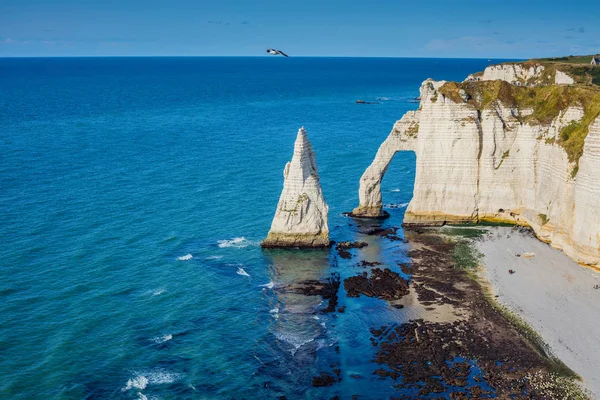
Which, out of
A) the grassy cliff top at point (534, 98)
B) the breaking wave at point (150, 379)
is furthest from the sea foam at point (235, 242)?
the grassy cliff top at point (534, 98)

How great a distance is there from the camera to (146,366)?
111 feet

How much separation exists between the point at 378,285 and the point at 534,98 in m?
27.1

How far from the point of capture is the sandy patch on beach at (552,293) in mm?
35353

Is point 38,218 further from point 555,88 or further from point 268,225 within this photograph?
point 555,88

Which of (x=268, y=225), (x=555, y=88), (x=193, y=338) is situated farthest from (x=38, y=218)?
(x=555, y=88)

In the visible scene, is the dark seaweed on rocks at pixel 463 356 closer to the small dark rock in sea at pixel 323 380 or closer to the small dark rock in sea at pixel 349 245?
the small dark rock in sea at pixel 323 380

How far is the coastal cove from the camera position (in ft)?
108

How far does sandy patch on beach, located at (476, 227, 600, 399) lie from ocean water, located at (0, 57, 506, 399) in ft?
27.7

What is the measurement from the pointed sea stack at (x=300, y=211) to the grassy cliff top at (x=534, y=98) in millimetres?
15873

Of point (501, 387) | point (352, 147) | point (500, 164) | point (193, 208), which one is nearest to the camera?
point (501, 387)

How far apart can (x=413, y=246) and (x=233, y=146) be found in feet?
157

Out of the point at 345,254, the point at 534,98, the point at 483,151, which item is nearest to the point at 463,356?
the point at 345,254

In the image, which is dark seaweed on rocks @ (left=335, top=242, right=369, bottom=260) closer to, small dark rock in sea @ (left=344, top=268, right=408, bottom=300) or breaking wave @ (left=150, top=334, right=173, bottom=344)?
small dark rock in sea @ (left=344, top=268, right=408, bottom=300)

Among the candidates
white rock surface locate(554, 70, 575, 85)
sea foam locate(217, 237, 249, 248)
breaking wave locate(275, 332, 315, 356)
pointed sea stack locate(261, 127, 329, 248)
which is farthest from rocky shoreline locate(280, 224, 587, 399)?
white rock surface locate(554, 70, 575, 85)
